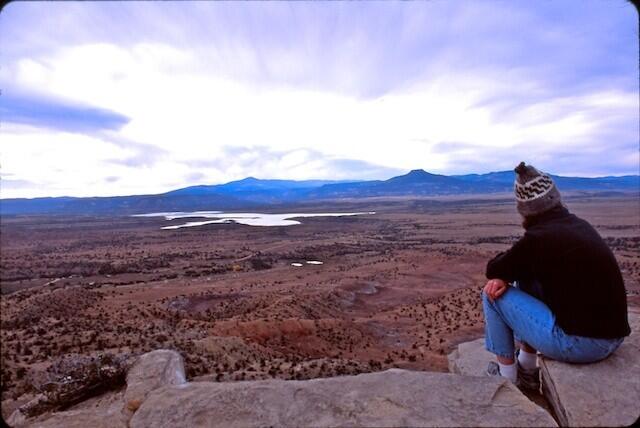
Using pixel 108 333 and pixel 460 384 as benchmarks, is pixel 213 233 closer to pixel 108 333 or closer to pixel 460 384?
pixel 108 333

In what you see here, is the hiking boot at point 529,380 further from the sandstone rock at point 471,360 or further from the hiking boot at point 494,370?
the sandstone rock at point 471,360

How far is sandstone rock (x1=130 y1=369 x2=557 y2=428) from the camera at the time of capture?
264cm

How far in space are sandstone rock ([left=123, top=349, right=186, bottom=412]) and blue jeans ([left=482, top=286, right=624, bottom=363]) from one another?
11.6ft

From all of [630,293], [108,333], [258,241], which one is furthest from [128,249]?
[630,293]

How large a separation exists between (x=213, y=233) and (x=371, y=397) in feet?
205

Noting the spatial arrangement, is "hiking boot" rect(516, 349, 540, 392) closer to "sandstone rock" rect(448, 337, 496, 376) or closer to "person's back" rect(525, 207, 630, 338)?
"person's back" rect(525, 207, 630, 338)

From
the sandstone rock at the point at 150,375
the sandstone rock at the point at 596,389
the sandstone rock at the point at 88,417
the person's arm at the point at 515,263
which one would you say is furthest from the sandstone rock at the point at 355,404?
the sandstone rock at the point at 150,375

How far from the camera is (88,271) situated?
32031 mm

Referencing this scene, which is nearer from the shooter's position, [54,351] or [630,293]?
[54,351]

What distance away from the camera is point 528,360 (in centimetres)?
333

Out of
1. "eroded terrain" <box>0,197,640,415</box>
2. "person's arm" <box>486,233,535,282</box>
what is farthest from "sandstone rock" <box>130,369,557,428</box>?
"eroded terrain" <box>0,197,640,415</box>

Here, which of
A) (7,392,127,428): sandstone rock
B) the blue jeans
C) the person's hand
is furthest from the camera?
(7,392,127,428): sandstone rock

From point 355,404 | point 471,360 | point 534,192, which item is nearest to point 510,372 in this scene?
point 355,404

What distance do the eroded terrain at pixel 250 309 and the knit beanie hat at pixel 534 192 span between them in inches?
194
